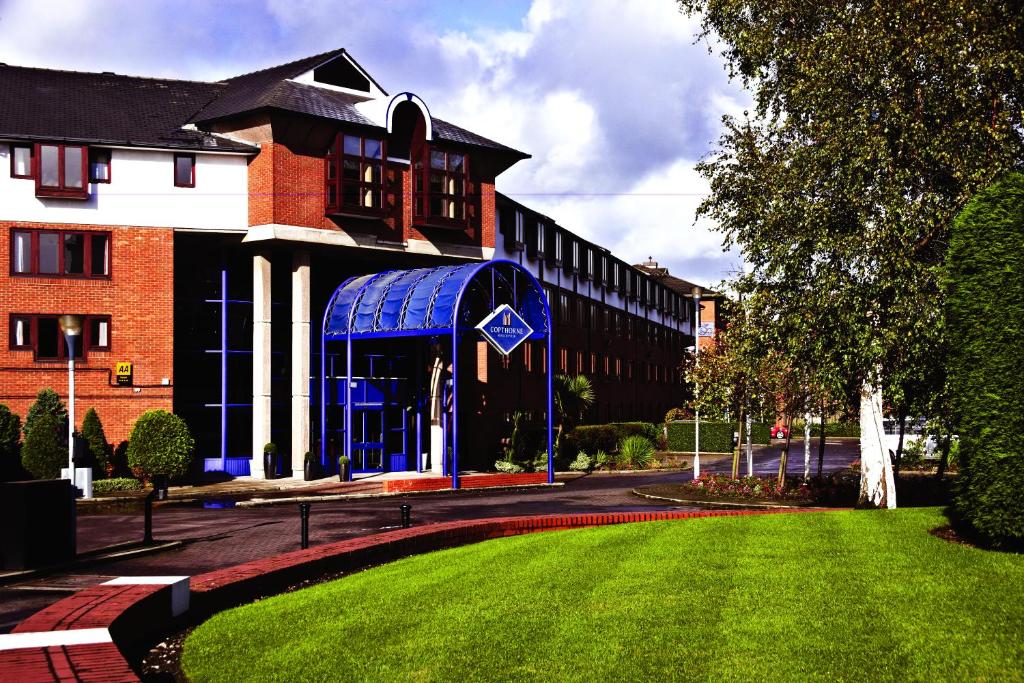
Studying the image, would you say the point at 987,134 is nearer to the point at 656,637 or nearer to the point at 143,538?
the point at 656,637

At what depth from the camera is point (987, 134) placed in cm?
2005

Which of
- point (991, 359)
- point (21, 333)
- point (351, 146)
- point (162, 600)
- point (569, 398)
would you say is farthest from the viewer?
point (569, 398)

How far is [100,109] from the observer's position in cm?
3822

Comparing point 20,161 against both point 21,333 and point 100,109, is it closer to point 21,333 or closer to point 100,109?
point 100,109

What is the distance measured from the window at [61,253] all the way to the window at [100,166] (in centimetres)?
189

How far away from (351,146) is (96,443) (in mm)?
13219

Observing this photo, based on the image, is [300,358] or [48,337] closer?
[48,337]

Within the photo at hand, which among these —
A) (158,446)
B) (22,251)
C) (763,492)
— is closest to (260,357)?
(158,446)

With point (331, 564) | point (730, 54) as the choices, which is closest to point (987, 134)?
point (730, 54)

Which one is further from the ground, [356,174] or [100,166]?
[356,174]

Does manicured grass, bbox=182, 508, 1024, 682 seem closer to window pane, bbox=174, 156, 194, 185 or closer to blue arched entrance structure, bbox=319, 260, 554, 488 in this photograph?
blue arched entrance structure, bbox=319, 260, 554, 488

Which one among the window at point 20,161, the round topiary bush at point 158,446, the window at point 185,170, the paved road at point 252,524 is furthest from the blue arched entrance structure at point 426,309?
the window at point 20,161

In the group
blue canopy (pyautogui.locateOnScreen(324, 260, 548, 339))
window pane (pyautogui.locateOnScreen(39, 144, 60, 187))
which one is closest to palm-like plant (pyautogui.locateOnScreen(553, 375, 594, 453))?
blue canopy (pyautogui.locateOnScreen(324, 260, 548, 339))

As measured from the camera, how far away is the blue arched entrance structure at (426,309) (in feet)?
115
